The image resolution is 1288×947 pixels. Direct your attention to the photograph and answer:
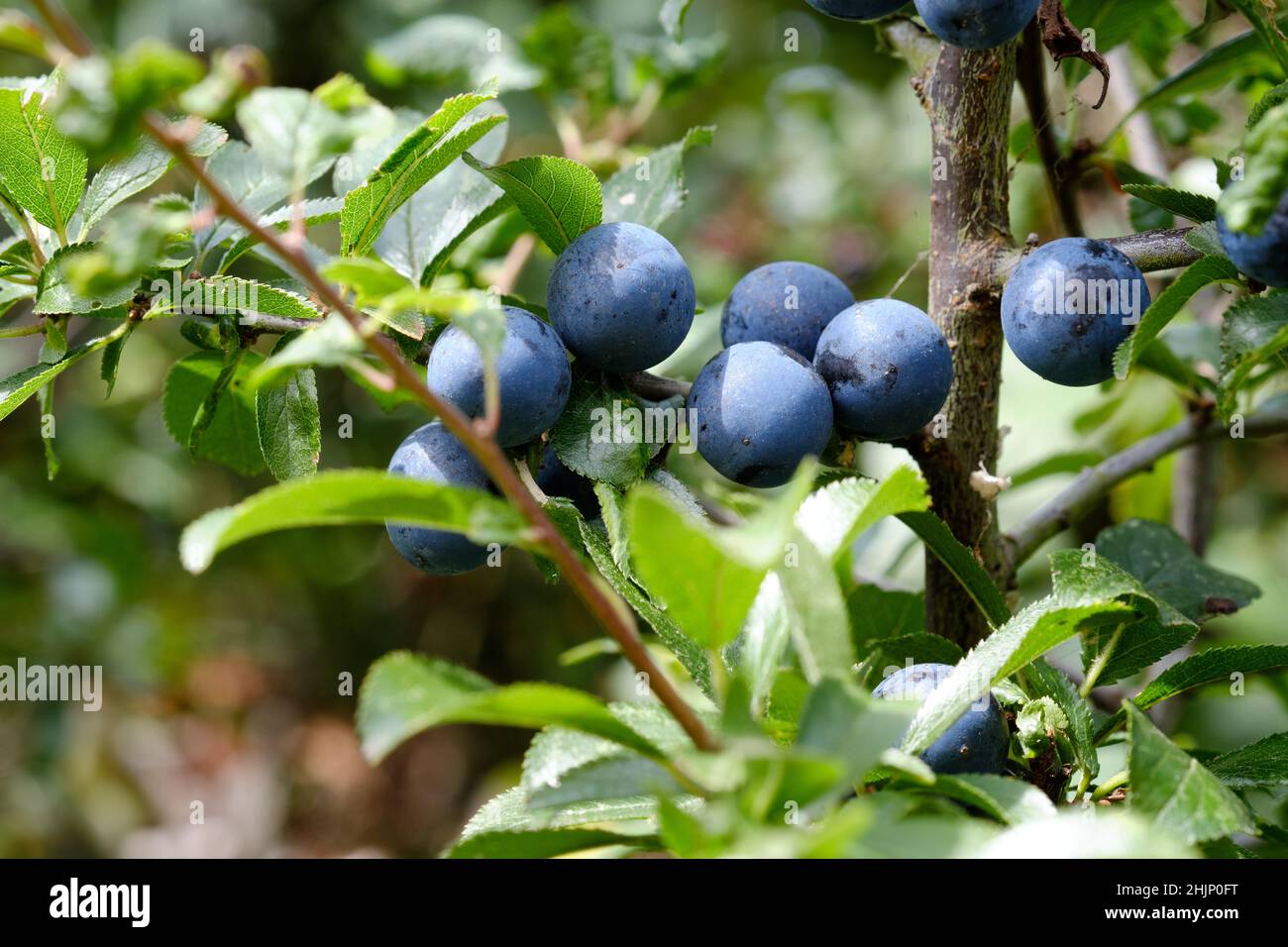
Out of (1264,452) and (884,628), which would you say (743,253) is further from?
(884,628)

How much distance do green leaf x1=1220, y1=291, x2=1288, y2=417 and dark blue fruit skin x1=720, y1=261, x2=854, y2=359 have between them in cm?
32

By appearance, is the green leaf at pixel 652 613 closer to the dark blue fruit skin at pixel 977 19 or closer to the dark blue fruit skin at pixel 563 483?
the dark blue fruit skin at pixel 563 483

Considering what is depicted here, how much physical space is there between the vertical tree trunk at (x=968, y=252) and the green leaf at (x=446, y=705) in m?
0.46

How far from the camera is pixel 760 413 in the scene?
855mm

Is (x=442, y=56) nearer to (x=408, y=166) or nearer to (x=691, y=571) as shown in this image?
(x=408, y=166)

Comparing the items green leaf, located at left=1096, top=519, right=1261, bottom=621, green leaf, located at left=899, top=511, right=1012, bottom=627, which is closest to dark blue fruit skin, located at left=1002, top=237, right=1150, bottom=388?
green leaf, located at left=899, top=511, right=1012, bottom=627

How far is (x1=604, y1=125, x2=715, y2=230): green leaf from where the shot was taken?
1.03m

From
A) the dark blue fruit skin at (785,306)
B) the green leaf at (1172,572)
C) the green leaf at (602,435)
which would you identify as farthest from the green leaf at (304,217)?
the green leaf at (1172,572)

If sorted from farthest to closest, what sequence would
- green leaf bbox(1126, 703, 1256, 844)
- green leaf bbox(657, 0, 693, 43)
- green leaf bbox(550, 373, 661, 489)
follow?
green leaf bbox(657, 0, 693, 43), green leaf bbox(550, 373, 661, 489), green leaf bbox(1126, 703, 1256, 844)

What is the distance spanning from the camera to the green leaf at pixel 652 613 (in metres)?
0.75

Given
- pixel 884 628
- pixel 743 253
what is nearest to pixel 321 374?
pixel 743 253

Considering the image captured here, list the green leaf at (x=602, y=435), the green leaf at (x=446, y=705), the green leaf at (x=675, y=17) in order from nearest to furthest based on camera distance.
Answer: the green leaf at (x=446, y=705), the green leaf at (x=602, y=435), the green leaf at (x=675, y=17)

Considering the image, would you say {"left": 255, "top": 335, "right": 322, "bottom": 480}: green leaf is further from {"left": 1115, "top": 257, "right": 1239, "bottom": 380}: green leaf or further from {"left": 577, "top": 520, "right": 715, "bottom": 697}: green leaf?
{"left": 1115, "top": 257, "right": 1239, "bottom": 380}: green leaf

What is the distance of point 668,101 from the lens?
1.77 m
